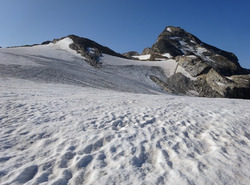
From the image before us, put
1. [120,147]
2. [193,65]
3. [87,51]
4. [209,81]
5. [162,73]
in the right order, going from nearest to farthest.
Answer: [120,147] → [209,81] → [193,65] → [162,73] → [87,51]

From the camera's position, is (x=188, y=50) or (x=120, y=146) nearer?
(x=120, y=146)

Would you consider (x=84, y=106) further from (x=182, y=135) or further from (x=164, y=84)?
(x=164, y=84)

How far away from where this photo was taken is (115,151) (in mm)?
4082

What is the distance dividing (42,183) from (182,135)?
423cm

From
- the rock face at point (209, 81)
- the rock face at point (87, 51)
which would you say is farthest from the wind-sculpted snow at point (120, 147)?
the rock face at point (87, 51)

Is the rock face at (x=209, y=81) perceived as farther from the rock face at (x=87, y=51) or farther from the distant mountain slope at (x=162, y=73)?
the rock face at (x=87, y=51)

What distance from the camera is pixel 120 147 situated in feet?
14.0

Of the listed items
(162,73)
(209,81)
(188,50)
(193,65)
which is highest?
(188,50)

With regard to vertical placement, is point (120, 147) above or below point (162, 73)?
below

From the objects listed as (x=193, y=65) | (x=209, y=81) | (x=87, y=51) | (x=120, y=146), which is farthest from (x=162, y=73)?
(x=120, y=146)

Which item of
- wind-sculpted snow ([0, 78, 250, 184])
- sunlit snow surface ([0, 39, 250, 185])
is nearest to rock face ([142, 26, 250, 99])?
sunlit snow surface ([0, 39, 250, 185])

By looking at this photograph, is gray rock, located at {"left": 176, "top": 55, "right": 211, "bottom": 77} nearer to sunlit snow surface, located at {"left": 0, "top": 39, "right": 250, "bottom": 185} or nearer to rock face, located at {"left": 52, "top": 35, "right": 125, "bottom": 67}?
rock face, located at {"left": 52, "top": 35, "right": 125, "bottom": 67}

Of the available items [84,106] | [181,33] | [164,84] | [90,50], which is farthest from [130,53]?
[84,106]

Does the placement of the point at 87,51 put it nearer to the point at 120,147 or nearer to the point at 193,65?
the point at 193,65
